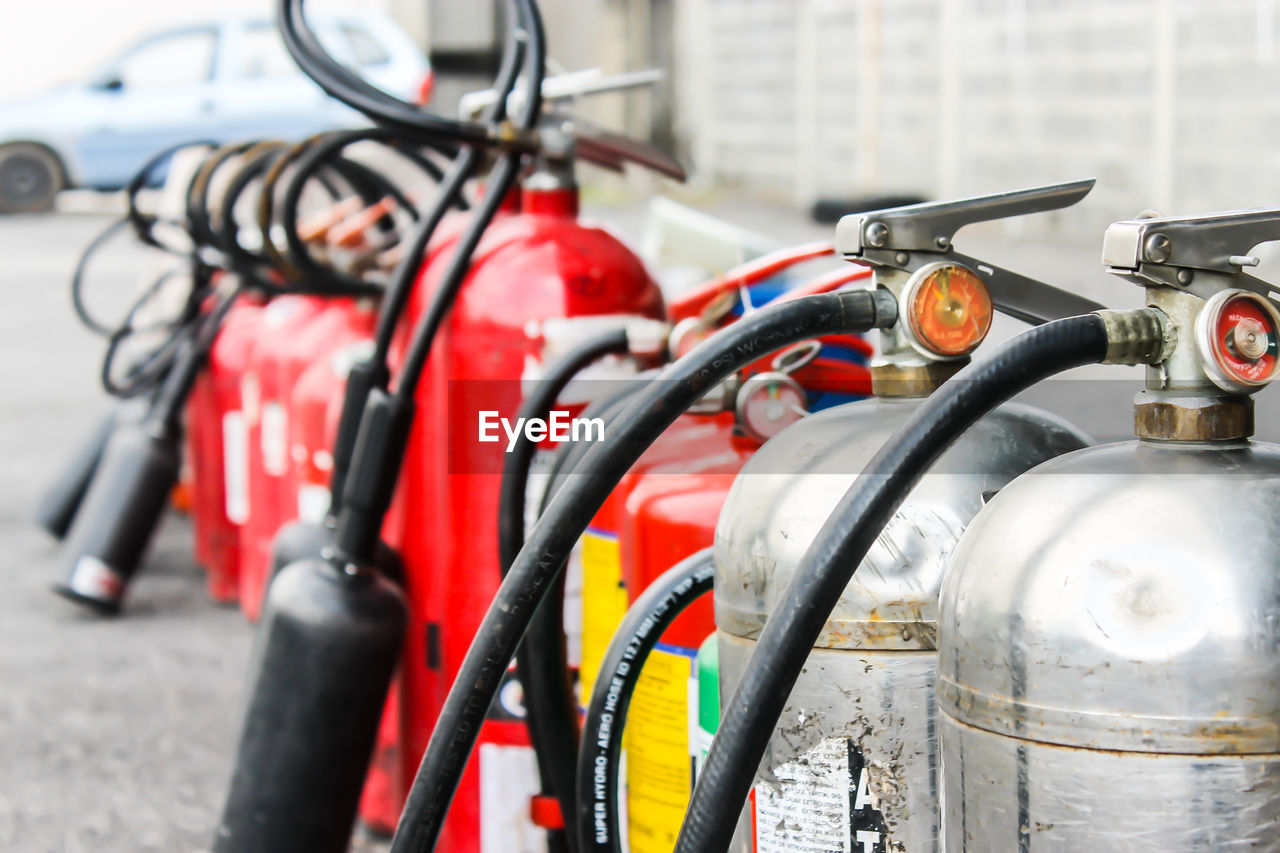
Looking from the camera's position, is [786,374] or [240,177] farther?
[240,177]

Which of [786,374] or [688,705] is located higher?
[786,374]

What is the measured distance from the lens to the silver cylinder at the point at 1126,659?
74 cm

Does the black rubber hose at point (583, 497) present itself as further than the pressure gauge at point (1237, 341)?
Yes

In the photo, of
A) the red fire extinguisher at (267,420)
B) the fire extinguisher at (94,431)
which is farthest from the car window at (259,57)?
the red fire extinguisher at (267,420)

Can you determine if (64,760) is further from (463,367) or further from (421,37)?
(421,37)

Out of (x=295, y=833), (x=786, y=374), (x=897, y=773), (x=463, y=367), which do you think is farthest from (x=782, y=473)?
(x=295, y=833)

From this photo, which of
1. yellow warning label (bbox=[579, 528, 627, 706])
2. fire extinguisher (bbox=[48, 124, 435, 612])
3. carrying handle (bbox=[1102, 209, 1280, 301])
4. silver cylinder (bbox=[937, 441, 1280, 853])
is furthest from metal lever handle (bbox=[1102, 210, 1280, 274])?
fire extinguisher (bbox=[48, 124, 435, 612])

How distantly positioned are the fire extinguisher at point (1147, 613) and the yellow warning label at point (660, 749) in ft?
1.35

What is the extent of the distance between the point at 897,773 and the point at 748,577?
16 cm

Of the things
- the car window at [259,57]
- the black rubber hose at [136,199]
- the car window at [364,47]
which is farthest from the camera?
the car window at [259,57]

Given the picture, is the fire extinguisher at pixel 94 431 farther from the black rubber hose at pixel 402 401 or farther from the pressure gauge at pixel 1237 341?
the pressure gauge at pixel 1237 341

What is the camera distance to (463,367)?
66.8 inches

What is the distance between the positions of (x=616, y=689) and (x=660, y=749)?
160 millimetres

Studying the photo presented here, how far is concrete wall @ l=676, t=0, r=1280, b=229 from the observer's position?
7.18 meters
